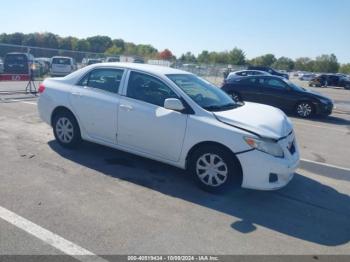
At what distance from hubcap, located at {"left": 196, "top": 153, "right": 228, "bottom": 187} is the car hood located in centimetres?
54

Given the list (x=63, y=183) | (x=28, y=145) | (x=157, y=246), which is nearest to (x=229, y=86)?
(x=28, y=145)

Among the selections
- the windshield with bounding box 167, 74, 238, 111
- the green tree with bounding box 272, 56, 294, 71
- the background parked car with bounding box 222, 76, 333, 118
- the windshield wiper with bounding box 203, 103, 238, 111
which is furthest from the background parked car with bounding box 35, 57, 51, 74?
the green tree with bounding box 272, 56, 294, 71

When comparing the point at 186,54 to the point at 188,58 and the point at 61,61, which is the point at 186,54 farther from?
Answer: the point at 61,61

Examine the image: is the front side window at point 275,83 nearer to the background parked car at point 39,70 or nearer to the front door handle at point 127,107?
the front door handle at point 127,107

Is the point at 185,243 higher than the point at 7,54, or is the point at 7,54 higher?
the point at 7,54

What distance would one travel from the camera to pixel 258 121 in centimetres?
478

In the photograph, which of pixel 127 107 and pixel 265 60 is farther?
pixel 265 60

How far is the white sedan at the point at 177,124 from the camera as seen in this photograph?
4.50 m

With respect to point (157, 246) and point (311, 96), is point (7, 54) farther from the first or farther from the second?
→ point (157, 246)

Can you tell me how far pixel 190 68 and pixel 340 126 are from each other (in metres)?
27.1

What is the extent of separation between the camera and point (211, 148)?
468 cm

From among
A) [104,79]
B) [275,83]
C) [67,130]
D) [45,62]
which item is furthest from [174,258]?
[45,62]

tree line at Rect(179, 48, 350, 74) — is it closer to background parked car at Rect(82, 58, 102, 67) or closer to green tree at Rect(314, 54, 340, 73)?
green tree at Rect(314, 54, 340, 73)

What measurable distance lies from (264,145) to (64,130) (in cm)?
365
